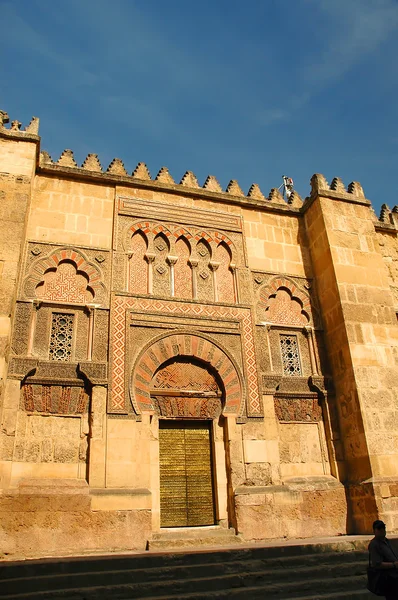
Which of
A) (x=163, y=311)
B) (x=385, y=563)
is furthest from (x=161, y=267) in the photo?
(x=385, y=563)

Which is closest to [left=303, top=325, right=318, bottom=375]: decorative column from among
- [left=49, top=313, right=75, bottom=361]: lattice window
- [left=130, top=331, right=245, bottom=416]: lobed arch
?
[left=130, top=331, right=245, bottom=416]: lobed arch

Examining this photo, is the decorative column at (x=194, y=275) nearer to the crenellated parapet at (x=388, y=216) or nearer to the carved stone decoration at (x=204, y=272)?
the carved stone decoration at (x=204, y=272)

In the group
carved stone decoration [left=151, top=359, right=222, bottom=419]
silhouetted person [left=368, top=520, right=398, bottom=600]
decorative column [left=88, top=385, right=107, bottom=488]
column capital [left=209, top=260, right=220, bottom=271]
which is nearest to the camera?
silhouetted person [left=368, top=520, right=398, bottom=600]

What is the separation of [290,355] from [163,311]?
2.20 m

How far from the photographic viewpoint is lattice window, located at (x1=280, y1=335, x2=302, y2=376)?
7863 millimetres

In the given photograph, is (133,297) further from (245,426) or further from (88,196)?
(245,426)

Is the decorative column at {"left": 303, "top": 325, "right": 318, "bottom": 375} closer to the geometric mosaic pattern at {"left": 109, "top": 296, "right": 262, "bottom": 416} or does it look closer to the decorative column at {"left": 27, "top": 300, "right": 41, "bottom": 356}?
the geometric mosaic pattern at {"left": 109, "top": 296, "right": 262, "bottom": 416}

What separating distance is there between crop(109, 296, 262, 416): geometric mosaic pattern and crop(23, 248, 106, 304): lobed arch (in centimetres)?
31

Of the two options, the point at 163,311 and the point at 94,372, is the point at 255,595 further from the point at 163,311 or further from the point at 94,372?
the point at 163,311

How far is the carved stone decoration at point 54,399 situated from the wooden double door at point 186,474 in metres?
1.18

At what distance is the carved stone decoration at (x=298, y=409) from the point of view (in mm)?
7457

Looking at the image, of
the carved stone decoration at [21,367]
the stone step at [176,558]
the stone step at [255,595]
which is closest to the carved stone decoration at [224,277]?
the carved stone decoration at [21,367]

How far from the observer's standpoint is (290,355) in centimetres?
798

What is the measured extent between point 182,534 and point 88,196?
17.0 feet
